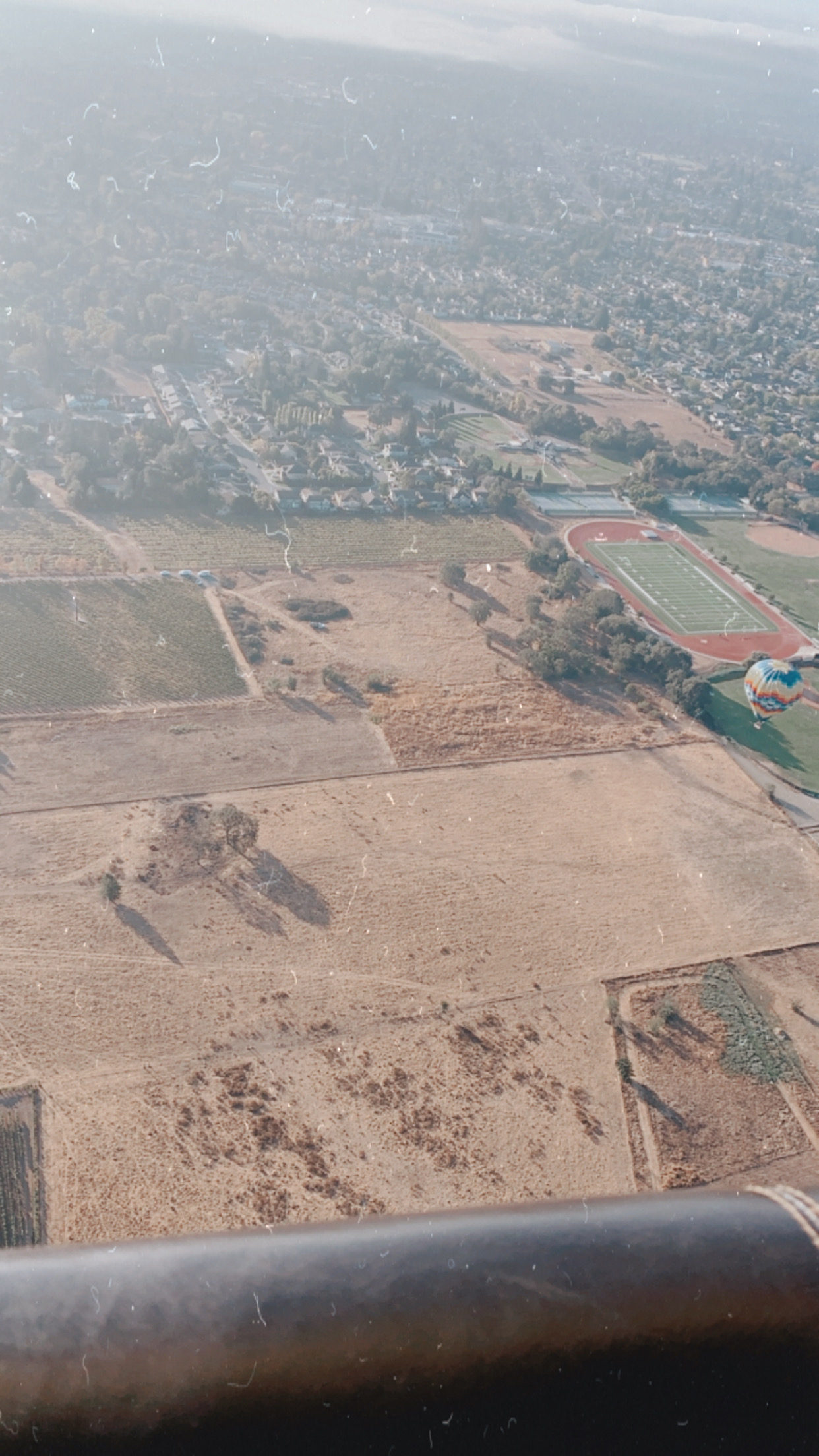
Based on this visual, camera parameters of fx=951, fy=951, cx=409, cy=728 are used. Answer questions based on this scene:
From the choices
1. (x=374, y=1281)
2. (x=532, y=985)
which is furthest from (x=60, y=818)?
(x=374, y=1281)

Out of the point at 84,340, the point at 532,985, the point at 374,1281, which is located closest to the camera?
the point at 374,1281

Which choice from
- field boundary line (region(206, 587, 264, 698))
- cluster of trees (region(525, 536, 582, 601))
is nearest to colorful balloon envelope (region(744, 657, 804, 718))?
cluster of trees (region(525, 536, 582, 601))

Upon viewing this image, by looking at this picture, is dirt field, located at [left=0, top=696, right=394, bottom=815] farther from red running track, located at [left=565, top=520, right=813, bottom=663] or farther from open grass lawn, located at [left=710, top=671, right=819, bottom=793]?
red running track, located at [left=565, top=520, right=813, bottom=663]

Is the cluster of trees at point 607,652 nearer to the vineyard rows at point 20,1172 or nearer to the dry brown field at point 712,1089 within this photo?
the dry brown field at point 712,1089

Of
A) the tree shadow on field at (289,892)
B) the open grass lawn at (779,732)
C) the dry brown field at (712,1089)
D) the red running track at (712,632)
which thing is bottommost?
the tree shadow on field at (289,892)

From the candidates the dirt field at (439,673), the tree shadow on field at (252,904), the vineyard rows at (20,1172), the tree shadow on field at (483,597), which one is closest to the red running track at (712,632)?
the dirt field at (439,673)

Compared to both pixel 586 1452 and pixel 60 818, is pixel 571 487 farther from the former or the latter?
pixel 586 1452
